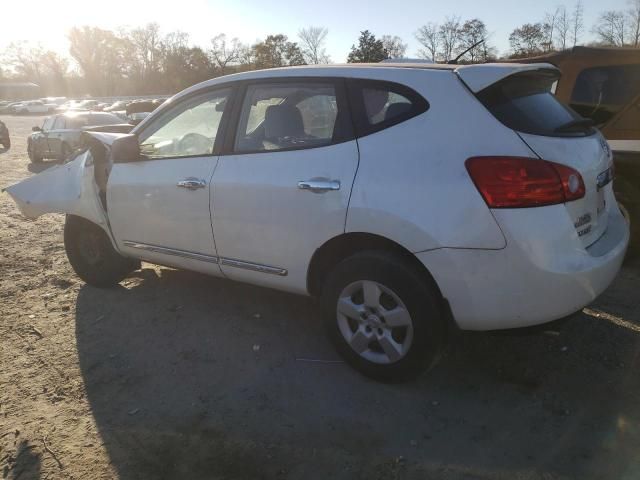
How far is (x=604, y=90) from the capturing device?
530 cm

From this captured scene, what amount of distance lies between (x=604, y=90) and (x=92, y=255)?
5.29 m

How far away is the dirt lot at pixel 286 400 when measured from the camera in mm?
2494

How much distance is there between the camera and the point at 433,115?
8.89 ft

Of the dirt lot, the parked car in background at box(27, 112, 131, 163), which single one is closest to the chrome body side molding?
the dirt lot

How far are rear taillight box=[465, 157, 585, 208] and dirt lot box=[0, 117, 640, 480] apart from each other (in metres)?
0.74

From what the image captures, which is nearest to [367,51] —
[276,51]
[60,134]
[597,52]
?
[60,134]

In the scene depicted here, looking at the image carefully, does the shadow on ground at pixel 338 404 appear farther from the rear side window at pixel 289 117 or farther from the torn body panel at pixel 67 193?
the rear side window at pixel 289 117

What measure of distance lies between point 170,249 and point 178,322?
59 cm

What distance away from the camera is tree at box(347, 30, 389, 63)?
2495 cm

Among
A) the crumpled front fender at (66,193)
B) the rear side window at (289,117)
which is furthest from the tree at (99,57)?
the rear side window at (289,117)

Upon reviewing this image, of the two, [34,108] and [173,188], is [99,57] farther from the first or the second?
[173,188]

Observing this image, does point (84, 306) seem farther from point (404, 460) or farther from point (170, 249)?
point (404, 460)

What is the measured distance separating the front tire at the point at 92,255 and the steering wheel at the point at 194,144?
1407mm

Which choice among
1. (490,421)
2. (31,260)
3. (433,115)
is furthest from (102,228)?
(490,421)
